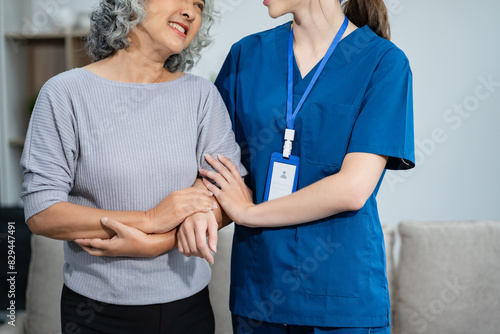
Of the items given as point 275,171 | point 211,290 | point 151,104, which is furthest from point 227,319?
point 151,104

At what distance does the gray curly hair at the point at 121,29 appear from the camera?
1098 mm

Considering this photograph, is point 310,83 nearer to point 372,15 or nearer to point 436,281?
point 372,15

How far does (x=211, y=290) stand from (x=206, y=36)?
105 cm

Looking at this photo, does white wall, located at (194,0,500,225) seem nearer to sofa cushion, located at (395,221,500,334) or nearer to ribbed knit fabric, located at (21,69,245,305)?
sofa cushion, located at (395,221,500,334)

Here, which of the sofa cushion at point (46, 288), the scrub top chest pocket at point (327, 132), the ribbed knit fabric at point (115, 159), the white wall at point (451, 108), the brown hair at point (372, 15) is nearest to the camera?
the ribbed knit fabric at point (115, 159)

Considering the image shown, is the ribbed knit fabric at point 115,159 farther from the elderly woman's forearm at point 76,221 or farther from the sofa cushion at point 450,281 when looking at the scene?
the sofa cushion at point 450,281

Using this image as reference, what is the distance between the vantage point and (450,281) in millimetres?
1950

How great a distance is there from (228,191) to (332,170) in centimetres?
25

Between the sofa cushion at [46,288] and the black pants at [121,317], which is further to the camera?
the sofa cushion at [46,288]

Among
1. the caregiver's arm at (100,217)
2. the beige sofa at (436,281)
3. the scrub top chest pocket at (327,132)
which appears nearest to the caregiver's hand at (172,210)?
the caregiver's arm at (100,217)

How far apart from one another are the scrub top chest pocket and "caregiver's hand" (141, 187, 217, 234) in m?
0.29

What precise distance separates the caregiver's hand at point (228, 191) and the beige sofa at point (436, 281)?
83 cm

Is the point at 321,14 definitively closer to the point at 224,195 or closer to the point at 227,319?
the point at 224,195

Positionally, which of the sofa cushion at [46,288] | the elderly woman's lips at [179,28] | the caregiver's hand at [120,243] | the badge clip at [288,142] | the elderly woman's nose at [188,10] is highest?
the elderly woman's nose at [188,10]
